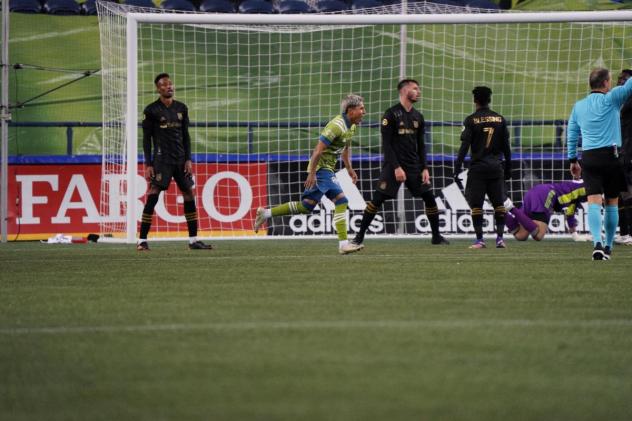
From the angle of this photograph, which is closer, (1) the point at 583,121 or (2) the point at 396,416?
(2) the point at 396,416

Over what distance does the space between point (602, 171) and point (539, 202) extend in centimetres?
509

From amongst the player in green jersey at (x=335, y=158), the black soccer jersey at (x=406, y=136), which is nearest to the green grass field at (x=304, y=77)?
the black soccer jersey at (x=406, y=136)

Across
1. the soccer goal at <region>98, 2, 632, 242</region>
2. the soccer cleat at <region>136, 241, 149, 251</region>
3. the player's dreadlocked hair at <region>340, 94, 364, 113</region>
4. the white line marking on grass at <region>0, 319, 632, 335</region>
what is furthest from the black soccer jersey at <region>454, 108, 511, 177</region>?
the white line marking on grass at <region>0, 319, 632, 335</region>

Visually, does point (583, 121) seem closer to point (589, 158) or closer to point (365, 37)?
point (589, 158)

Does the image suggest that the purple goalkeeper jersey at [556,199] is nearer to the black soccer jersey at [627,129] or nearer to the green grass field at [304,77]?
the black soccer jersey at [627,129]

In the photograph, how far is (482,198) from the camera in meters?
13.9

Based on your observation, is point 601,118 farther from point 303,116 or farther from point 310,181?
point 303,116

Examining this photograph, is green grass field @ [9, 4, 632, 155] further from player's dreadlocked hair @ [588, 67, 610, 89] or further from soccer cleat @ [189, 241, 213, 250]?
player's dreadlocked hair @ [588, 67, 610, 89]

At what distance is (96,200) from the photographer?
55.9 feet

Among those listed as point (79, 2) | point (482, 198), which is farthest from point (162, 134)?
point (79, 2)

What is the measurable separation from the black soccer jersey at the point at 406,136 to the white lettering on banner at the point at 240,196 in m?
3.61

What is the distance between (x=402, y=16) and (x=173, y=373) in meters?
12.0

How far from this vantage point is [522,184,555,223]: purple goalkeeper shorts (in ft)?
51.5

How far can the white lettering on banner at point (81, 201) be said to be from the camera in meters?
16.9
